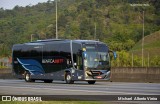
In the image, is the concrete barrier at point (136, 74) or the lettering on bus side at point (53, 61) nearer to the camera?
the lettering on bus side at point (53, 61)

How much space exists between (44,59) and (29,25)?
289 feet

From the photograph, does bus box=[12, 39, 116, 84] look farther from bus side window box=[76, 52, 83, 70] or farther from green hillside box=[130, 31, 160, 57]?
green hillside box=[130, 31, 160, 57]

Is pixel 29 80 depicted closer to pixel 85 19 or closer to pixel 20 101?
pixel 20 101

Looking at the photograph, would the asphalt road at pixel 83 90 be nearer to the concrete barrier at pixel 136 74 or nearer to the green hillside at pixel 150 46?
the concrete barrier at pixel 136 74

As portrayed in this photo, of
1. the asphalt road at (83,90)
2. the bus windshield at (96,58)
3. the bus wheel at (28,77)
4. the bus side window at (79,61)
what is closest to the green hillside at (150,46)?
the bus wheel at (28,77)

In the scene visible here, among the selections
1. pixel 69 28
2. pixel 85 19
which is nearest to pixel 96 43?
pixel 69 28

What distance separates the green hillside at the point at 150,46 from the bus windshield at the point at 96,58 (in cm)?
6037

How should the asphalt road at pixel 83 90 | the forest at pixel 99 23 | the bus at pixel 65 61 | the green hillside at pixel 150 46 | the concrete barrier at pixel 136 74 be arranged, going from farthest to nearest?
the forest at pixel 99 23
the green hillside at pixel 150 46
the concrete barrier at pixel 136 74
the bus at pixel 65 61
the asphalt road at pixel 83 90

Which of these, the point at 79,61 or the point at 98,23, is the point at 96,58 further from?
the point at 98,23

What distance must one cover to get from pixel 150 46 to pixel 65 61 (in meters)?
71.0

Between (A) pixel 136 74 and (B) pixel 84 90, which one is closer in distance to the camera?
(B) pixel 84 90

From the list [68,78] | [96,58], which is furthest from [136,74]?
[68,78]

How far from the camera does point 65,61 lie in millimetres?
36969

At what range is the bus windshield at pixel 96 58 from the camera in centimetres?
3531
